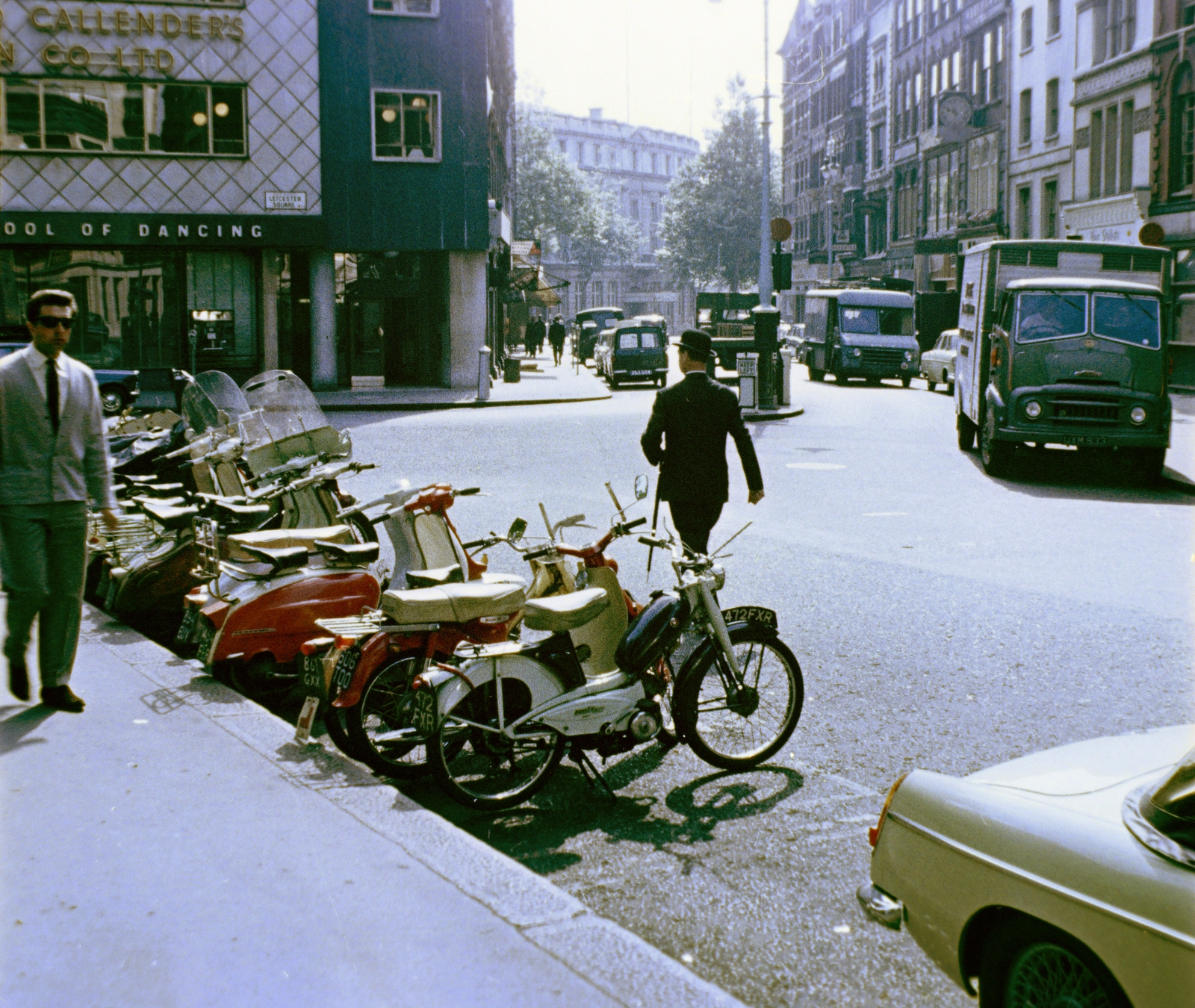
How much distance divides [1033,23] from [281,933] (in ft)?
158

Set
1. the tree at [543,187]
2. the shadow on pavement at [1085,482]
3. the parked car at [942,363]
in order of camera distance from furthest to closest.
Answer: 1. the tree at [543,187]
2. the parked car at [942,363]
3. the shadow on pavement at [1085,482]

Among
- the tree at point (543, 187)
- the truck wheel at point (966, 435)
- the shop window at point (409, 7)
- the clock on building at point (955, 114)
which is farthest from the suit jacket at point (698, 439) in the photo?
the tree at point (543, 187)

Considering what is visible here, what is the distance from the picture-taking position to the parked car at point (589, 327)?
180ft

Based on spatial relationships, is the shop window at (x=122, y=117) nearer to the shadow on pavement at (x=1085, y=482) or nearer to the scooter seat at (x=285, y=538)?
the shadow on pavement at (x=1085, y=482)

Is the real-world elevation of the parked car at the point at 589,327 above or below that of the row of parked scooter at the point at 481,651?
above

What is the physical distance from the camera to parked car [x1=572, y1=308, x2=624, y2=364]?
180 feet

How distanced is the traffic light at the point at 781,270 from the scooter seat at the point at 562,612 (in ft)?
59.0

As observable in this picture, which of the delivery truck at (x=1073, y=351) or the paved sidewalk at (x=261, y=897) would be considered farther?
the delivery truck at (x=1073, y=351)

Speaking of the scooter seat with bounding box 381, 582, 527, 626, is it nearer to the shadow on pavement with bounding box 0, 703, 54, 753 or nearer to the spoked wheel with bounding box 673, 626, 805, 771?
the spoked wheel with bounding box 673, 626, 805, 771

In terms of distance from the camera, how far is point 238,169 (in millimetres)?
33312

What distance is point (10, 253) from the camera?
33.6 m

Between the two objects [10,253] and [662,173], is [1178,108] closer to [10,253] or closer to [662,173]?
[10,253]

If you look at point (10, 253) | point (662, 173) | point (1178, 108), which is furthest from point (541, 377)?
point (662, 173)

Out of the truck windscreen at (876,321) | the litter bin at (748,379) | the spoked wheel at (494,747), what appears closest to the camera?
the spoked wheel at (494,747)
